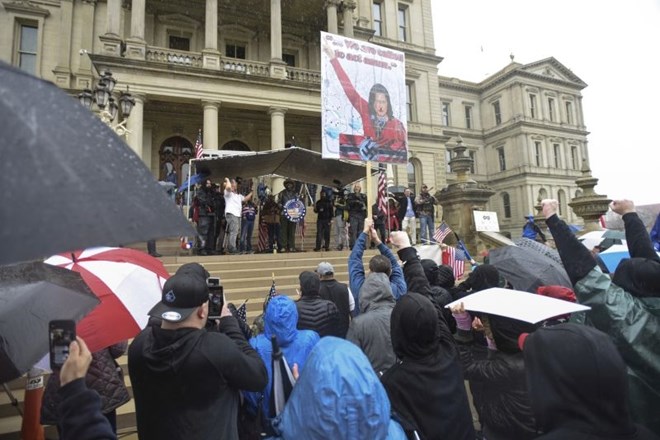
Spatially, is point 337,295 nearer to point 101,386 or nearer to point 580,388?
point 101,386

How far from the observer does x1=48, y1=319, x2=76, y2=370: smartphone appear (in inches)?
54.1

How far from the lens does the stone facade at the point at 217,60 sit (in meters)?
16.7

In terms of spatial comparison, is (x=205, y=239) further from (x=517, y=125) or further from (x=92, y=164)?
(x=517, y=125)

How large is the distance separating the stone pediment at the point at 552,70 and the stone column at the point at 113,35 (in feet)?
147

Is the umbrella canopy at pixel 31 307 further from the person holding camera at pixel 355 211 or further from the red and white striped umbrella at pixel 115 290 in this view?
the person holding camera at pixel 355 211

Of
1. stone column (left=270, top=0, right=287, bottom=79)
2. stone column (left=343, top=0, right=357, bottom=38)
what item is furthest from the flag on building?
stone column (left=343, top=0, right=357, bottom=38)

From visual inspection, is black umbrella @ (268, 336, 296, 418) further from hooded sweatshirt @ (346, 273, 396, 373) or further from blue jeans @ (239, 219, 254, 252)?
blue jeans @ (239, 219, 254, 252)

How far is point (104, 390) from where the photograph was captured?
276cm

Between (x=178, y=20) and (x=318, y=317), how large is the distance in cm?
2207

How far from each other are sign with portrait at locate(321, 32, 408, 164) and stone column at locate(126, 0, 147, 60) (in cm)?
858

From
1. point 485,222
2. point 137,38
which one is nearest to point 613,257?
point 485,222

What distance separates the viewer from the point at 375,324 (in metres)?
3.06

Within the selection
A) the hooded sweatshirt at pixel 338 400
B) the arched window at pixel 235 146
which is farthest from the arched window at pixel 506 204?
the hooded sweatshirt at pixel 338 400

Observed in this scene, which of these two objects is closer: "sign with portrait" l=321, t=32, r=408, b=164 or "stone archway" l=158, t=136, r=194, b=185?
"sign with portrait" l=321, t=32, r=408, b=164
